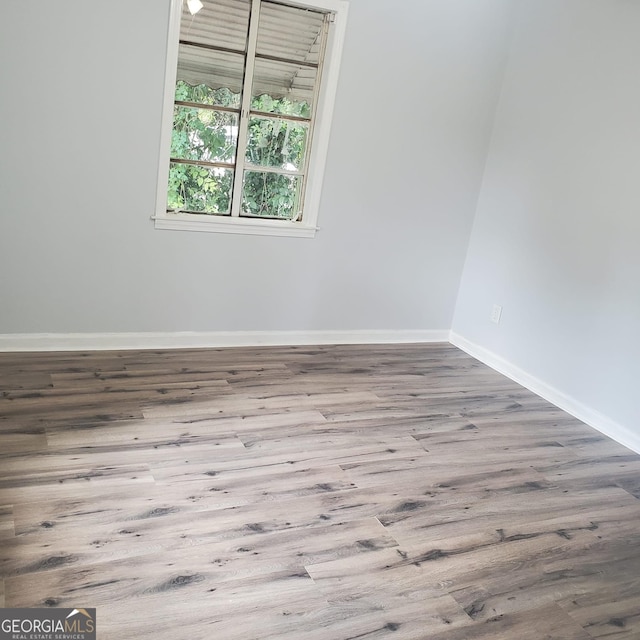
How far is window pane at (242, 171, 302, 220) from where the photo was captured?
3.91 m

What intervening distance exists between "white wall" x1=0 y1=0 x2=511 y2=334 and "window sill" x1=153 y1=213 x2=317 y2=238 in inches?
1.8

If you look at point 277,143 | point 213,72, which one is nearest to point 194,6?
point 213,72

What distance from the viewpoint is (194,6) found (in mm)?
3457

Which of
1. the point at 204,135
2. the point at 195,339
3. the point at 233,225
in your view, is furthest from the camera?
the point at 195,339

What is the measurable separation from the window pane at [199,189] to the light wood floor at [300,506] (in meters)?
0.89

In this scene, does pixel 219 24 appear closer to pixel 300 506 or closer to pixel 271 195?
pixel 271 195

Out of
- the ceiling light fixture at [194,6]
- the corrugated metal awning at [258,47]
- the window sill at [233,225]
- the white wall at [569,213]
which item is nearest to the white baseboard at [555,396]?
the white wall at [569,213]

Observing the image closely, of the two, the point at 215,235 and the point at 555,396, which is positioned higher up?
the point at 215,235

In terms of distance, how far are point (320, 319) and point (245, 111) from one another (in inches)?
55.3

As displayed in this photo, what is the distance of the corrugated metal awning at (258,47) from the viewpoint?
3.51 metres
